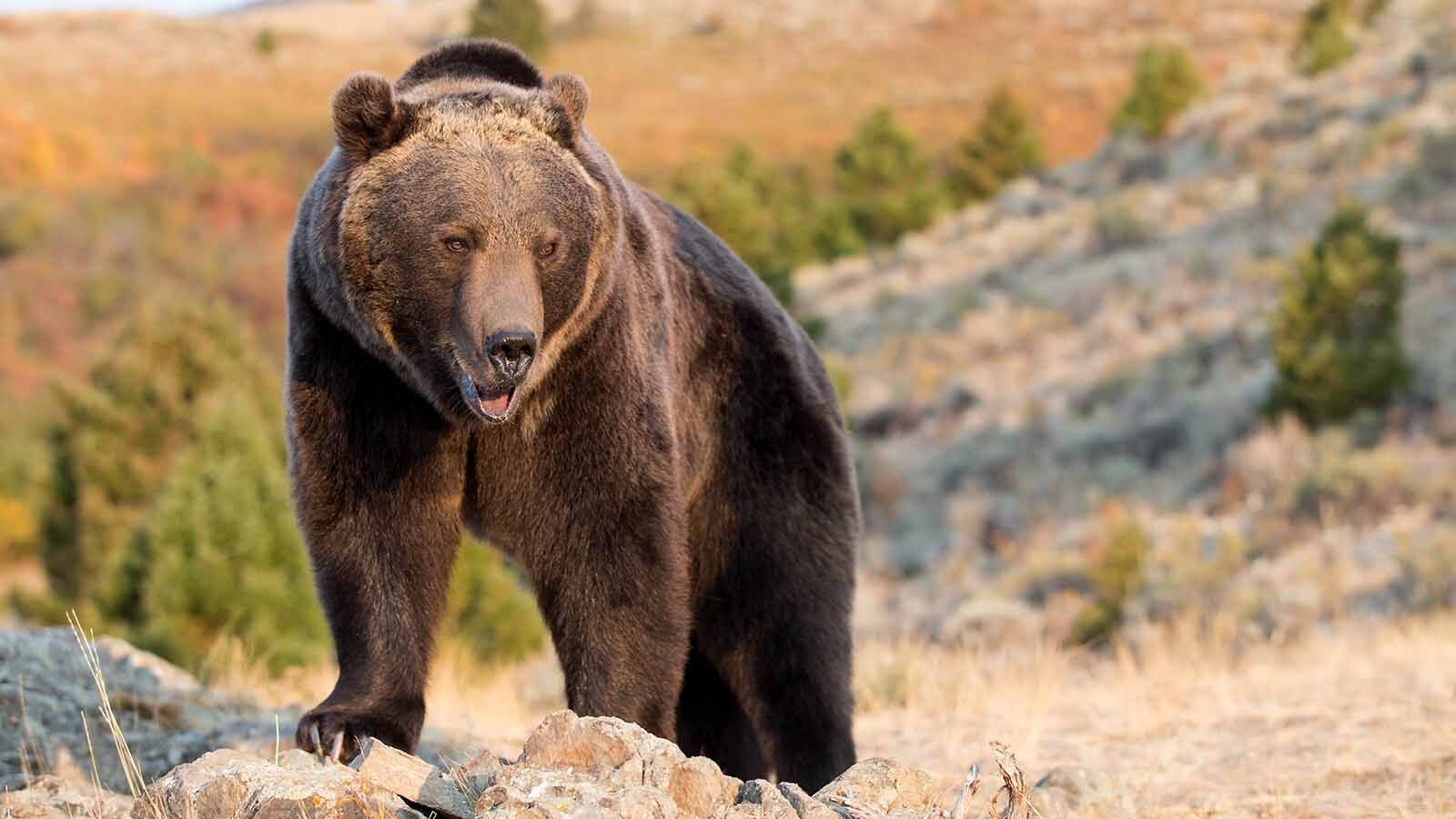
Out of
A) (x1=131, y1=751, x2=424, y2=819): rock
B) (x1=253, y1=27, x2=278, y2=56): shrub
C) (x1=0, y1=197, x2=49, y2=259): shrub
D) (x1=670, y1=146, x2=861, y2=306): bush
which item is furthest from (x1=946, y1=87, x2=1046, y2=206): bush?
(x1=253, y1=27, x2=278, y2=56): shrub

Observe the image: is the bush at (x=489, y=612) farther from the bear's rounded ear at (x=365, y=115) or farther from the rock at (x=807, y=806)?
the rock at (x=807, y=806)

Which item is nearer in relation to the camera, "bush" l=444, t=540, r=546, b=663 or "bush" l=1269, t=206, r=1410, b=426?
"bush" l=444, t=540, r=546, b=663

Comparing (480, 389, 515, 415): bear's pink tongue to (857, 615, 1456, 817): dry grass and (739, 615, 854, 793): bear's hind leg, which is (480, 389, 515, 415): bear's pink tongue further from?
(857, 615, 1456, 817): dry grass

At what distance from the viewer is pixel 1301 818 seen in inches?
174

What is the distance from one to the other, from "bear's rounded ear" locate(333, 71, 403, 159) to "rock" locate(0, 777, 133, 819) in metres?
1.85

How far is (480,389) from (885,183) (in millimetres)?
36615

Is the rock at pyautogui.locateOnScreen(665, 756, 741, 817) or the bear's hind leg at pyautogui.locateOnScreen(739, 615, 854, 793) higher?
the rock at pyautogui.locateOnScreen(665, 756, 741, 817)

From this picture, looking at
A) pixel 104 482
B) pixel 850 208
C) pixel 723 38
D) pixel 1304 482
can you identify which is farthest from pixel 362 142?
pixel 723 38

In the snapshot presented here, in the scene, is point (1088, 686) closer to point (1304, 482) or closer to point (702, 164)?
point (1304, 482)

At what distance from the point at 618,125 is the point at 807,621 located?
5609 cm

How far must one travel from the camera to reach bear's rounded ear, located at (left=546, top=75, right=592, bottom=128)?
14.5ft

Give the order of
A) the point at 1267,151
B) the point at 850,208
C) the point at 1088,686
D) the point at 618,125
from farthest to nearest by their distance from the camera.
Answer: the point at 618,125
the point at 850,208
the point at 1267,151
the point at 1088,686

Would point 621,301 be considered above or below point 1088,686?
above

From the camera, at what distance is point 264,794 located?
3354 millimetres
